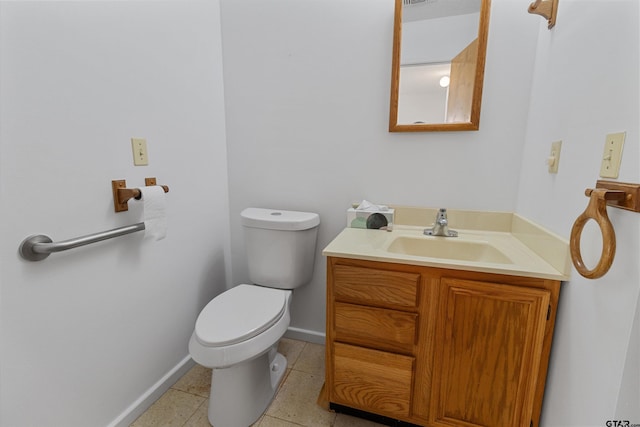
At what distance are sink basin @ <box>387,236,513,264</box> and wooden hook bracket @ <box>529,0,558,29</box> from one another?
0.85 m

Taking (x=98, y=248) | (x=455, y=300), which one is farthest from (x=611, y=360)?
(x=98, y=248)

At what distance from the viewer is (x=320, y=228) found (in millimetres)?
1604

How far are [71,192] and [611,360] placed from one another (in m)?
1.59

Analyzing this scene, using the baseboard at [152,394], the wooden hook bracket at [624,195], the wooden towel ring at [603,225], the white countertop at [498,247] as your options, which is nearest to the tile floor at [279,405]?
the baseboard at [152,394]

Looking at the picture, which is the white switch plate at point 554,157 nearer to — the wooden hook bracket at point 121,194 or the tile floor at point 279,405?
the tile floor at point 279,405

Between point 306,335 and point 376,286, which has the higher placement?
point 376,286

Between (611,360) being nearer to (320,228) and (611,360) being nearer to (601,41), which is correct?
→ (601,41)

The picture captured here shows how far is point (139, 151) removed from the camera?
45.8 inches

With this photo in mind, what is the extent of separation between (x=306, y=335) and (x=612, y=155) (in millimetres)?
1606

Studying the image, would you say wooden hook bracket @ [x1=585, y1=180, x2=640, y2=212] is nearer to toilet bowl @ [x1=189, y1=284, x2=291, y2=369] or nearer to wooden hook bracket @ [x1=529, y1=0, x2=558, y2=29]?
wooden hook bracket @ [x1=529, y1=0, x2=558, y2=29]

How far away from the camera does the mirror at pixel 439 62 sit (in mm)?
1229

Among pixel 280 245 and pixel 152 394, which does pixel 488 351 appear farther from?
pixel 152 394

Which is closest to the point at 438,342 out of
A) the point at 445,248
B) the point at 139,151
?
the point at 445,248

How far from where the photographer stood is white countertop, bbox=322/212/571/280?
90 cm
